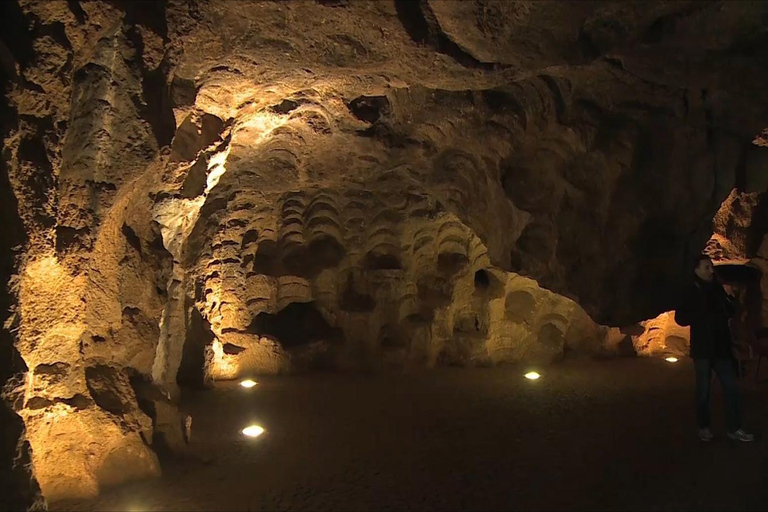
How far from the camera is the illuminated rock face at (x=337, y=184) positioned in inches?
127

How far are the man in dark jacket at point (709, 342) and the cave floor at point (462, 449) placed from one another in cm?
18

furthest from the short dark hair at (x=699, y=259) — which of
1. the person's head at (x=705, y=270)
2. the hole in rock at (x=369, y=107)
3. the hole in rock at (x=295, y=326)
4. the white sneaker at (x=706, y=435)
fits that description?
the hole in rock at (x=295, y=326)

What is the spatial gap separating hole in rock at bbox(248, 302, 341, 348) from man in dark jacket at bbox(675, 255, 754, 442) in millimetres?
3657

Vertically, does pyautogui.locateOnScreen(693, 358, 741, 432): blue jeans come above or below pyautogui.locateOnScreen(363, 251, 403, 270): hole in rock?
below

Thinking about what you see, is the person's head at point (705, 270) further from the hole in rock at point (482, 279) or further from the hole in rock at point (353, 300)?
the hole in rock at point (353, 300)

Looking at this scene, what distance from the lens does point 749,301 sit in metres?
6.51

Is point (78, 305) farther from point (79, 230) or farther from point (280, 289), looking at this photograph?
point (280, 289)

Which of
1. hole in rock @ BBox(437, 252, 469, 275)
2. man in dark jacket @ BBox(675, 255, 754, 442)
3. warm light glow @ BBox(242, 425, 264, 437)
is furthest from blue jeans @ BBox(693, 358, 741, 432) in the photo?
warm light glow @ BBox(242, 425, 264, 437)

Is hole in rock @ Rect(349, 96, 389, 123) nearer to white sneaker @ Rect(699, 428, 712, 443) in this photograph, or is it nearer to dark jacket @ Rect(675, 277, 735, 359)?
dark jacket @ Rect(675, 277, 735, 359)

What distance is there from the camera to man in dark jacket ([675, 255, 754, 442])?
4324 millimetres

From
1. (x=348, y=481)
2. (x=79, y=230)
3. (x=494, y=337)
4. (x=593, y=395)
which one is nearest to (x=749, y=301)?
(x=593, y=395)

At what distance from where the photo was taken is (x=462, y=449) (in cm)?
459

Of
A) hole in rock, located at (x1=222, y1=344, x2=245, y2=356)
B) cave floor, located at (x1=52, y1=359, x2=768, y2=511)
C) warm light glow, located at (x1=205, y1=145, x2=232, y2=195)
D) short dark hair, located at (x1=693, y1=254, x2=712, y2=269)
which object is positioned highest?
warm light glow, located at (x1=205, y1=145, x2=232, y2=195)

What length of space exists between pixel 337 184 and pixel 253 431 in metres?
2.44
